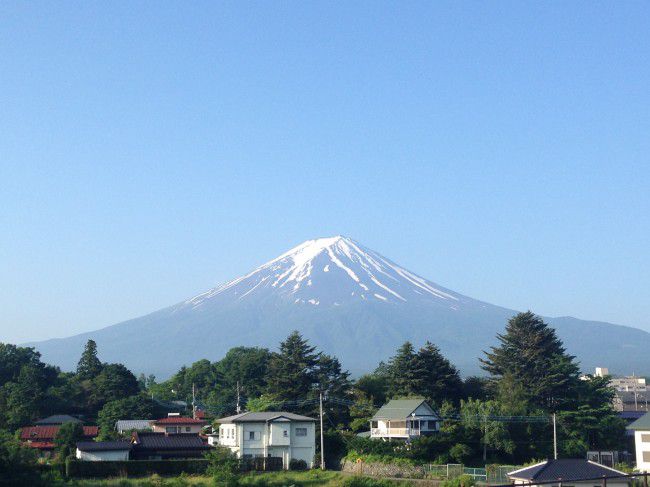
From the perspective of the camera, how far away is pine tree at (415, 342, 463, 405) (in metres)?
53.6

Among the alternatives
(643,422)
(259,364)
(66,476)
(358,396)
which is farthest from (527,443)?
(259,364)

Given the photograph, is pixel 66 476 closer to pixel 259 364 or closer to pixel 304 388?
pixel 304 388

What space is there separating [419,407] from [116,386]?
26.1 m

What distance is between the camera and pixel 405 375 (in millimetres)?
54000

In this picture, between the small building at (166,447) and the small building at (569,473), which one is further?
the small building at (166,447)

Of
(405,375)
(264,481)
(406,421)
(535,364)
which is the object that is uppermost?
(535,364)

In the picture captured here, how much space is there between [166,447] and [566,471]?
68.2 ft

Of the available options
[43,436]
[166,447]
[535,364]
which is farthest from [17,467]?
[535,364]

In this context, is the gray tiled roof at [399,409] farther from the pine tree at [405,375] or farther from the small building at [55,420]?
the small building at [55,420]

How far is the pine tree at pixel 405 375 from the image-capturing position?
53.5 metres

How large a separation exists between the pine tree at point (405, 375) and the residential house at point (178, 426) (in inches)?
458

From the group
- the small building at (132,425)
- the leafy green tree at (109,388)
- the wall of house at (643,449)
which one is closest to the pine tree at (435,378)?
the wall of house at (643,449)

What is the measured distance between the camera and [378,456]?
4247 cm

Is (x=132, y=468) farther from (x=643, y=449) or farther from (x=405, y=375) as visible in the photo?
(x=643, y=449)
